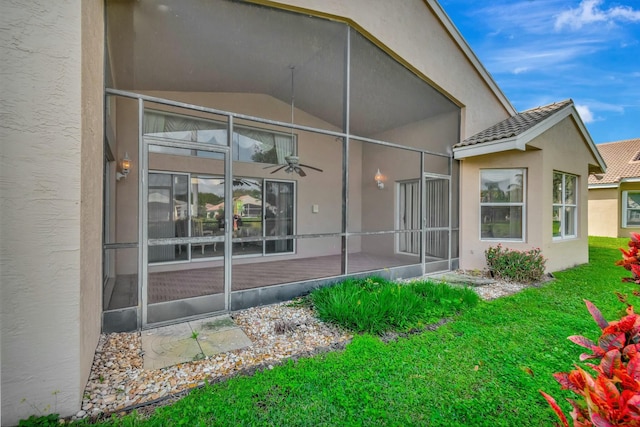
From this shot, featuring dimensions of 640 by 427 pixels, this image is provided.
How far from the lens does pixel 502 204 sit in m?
7.23

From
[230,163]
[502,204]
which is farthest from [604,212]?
[230,163]

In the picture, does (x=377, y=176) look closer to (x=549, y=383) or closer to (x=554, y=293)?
(x=554, y=293)

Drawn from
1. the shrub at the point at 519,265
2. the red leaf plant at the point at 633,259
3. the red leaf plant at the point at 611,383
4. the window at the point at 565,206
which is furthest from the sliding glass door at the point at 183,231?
the window at the point at 565,206

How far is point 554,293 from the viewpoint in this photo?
5.55 metres

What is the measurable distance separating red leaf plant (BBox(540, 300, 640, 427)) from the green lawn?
0.93 feet

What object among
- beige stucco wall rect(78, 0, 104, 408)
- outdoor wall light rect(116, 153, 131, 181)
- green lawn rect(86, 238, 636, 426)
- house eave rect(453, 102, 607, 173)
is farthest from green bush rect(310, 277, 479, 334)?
outdoor wall light rect(116, 153, 131, 181)

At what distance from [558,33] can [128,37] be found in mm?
23116

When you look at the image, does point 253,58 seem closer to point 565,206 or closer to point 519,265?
point 519,265

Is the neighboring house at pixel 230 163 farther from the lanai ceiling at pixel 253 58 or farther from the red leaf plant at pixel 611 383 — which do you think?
the red leaf plant at pixel 611 383

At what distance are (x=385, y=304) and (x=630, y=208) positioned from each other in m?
18.1

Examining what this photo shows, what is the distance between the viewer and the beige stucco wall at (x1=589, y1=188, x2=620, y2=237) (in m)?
14.7

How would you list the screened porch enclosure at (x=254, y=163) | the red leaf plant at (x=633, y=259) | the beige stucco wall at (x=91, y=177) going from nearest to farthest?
the red leaf plant at (x=633, y=259)
the beige stucco wall at (x=91, y=177)
the screened porch enclosure at (x=254, y=163)

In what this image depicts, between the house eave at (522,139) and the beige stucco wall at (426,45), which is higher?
the beige stucco wall at (426,45)

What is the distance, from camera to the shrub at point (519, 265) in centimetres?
634
